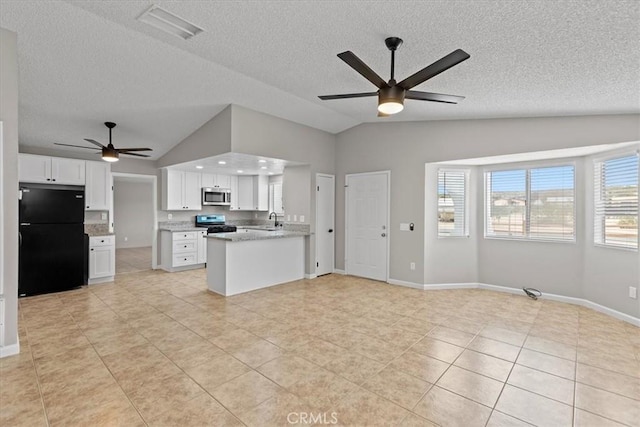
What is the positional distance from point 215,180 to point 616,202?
751 cm

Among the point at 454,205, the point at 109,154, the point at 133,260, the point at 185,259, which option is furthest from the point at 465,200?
the point at 133,260

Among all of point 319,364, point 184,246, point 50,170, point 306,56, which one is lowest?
point 319,364

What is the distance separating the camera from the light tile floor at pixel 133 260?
6.79 metres

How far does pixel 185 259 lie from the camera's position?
6.66 metres

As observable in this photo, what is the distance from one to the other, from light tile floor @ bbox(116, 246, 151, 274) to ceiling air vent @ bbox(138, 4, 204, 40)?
Answer: 546 centimetres

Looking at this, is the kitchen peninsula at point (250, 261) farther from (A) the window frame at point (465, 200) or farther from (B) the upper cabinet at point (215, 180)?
(B) the upper cabinet at point (215, 180)

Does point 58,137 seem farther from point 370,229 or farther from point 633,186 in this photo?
point 633,186

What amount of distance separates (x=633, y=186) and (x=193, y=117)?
6.19 metres

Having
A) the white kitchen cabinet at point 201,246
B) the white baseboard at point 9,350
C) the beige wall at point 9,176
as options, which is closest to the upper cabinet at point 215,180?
the white kitchen cabinet at point 201,246

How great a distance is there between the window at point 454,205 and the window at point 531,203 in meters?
0.38

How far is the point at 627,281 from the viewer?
3789 mm

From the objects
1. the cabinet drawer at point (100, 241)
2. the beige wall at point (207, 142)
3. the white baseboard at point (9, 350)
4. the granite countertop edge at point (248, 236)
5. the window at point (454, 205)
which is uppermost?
the beige wall at point (207, 142)

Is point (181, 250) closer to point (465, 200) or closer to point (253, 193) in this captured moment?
point (253, 193)

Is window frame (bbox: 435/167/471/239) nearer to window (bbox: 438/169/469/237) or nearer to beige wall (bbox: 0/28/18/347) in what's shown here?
window (bbox: 438/169/469/237)
